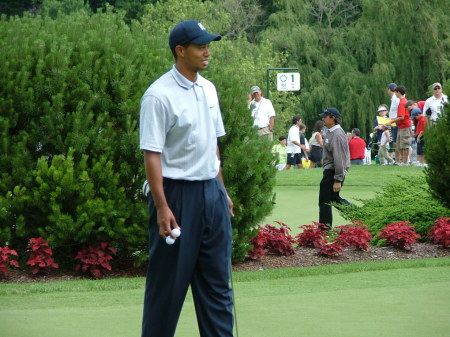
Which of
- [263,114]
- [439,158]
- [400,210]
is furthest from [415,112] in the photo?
[439,158]

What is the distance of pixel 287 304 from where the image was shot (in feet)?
28.3

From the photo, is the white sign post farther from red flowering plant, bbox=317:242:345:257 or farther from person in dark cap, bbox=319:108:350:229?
red flowering plant, bbox=317:242:345:257

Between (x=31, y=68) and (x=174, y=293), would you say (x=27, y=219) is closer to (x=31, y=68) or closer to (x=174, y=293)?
(x=31, y=68)

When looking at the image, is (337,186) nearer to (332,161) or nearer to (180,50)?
(332,161)

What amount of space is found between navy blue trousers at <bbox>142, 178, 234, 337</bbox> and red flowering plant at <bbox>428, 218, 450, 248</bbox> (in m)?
7.26

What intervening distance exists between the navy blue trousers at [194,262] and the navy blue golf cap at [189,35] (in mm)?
760

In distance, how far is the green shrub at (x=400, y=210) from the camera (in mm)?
14234


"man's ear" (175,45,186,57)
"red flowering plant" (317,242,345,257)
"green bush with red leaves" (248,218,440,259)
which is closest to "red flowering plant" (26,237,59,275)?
"green bush with red leaves" (248,218,440,259)

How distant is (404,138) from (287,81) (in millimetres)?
7456

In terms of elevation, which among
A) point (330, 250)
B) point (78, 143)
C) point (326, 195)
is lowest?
point (330, 250)

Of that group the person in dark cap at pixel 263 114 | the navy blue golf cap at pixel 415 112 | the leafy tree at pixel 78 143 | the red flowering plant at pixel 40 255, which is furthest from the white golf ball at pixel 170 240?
the navy blue golf cap at pixel 415 112

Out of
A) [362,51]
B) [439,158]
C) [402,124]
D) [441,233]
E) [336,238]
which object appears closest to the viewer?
[336,238]

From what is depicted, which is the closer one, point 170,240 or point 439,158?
point 170,240

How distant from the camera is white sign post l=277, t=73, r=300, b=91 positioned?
107ft
